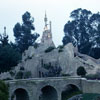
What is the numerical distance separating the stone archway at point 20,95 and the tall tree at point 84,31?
19311mm

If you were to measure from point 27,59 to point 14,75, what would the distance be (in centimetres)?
315

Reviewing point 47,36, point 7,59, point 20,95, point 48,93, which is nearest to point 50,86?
point 48,93

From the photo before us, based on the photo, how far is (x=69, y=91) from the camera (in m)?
41.1

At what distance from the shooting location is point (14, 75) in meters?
49.6

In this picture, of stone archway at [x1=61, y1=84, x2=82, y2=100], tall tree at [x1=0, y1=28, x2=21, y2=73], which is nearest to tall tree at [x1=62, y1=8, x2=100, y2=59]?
tall tree at [x1=0, y1=28, x2=21, y2=73]

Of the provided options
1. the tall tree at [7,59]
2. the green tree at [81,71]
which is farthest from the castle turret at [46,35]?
the green tree at [81,71]

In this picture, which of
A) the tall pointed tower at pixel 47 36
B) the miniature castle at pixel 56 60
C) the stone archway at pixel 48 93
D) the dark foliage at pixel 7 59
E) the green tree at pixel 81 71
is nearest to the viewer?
the stone archway at pixel 48 93

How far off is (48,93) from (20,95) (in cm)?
320

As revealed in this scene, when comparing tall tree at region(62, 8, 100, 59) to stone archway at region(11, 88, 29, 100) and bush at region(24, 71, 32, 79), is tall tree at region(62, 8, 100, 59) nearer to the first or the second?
bush at region(24, 71, 32, 79)

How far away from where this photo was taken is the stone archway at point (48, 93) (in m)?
40.9

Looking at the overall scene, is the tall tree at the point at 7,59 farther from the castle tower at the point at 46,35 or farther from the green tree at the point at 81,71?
the green tree at the point at 81,71

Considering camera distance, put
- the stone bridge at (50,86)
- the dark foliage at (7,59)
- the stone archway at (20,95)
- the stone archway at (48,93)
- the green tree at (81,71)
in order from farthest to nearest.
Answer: the dark foliage at (7,59)
the green tree at (81,71)
the stone archway at (48,93)
the stone archway at (20,95)
the stone bridge at (50,86)

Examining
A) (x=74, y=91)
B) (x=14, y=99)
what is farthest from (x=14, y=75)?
(x=74, y=91)

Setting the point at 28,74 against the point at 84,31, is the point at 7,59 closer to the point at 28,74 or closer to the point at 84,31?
the point at 28,74
